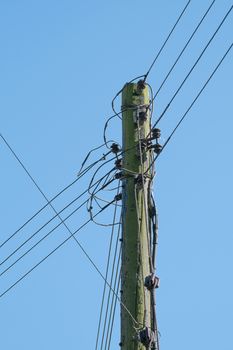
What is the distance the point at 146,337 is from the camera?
6.55 meters

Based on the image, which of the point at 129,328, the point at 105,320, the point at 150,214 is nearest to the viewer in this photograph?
the point at 129,328

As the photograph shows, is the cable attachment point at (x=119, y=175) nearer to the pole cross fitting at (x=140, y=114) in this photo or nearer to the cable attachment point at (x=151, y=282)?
the pole cross fitting at (x=140, y=114)

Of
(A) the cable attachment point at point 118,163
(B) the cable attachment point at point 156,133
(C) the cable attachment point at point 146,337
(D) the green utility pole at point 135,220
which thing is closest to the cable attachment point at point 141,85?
(D) the green utility pole at point 135,220

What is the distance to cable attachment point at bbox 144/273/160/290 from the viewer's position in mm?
6832

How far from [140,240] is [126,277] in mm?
372

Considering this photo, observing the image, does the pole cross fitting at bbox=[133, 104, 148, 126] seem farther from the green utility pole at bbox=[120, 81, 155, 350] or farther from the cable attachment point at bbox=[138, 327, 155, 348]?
the cable attachment point at bbox=[138, 327, 155, 348]

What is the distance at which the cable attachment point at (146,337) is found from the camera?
6551mm

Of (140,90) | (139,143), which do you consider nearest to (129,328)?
(139,143)

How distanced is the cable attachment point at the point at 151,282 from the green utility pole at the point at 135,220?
0.16 ft

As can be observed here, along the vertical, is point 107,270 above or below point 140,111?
below

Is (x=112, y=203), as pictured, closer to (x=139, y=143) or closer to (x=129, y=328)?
(x=139, y=143)

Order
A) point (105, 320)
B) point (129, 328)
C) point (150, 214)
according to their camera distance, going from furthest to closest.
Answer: point (105, 320), point (150, 214), point (129, 328)

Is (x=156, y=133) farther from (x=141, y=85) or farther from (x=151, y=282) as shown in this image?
(x=151, y=282)

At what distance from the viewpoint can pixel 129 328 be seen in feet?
22.0
